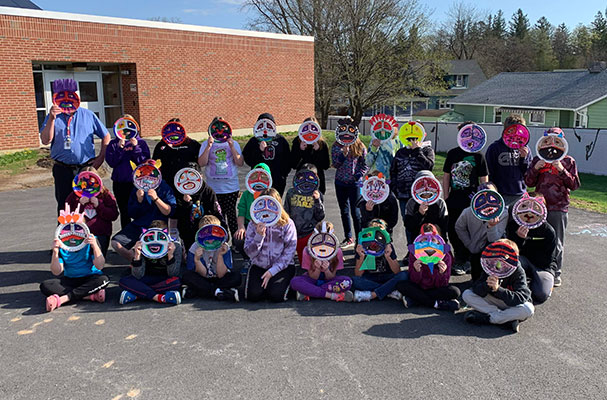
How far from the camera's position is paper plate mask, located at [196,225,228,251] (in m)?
5.74

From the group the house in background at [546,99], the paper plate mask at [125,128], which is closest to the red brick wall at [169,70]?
the paper plate mask at [125,128]

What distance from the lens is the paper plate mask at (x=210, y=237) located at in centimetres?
574

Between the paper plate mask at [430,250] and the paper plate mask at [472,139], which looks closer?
the paper plate mask at [430,250]

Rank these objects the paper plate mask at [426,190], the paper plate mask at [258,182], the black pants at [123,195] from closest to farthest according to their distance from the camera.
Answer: the paper plate mask at [426,190], the paper plate mask at [258,182], the black pants at [123,195]

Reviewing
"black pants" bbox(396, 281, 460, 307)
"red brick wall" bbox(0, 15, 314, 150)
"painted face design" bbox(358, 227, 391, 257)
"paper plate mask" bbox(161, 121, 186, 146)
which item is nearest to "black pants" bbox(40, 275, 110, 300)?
"paper plate mask" bbox(161, 121, 186, 146)

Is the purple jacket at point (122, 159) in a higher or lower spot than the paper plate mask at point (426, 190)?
higher

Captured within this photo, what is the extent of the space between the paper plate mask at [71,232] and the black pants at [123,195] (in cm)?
120

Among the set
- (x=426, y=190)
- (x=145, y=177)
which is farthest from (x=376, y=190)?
(x=145, y=177)

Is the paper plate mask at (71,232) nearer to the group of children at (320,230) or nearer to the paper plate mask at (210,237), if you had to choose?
the group of children at (320,230)

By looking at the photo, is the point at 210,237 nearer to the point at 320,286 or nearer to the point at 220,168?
the point at 320,286

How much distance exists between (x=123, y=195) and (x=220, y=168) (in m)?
1.38

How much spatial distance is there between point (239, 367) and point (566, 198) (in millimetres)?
4540

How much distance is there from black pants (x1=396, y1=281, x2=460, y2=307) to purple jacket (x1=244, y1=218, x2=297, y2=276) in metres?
1.43

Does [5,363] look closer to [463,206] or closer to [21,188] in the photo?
[463,206]
